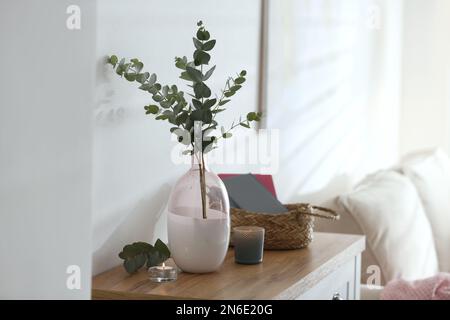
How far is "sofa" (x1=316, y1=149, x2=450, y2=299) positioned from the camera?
A: 112 inches

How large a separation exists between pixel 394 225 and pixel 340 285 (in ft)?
3.38

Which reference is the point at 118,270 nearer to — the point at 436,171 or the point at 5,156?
the point at 5,156

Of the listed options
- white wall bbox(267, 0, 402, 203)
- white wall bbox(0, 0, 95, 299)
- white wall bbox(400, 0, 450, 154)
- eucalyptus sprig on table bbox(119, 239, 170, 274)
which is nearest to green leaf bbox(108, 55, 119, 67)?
eucalyptus sprig on table bbox(119, 239, 170, 274)

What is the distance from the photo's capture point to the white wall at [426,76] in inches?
166

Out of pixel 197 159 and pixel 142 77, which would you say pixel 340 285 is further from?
pixel 142 77

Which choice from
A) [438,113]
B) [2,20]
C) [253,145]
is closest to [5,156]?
[2,20]

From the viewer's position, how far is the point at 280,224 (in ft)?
6.22

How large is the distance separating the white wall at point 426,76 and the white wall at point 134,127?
2382mm

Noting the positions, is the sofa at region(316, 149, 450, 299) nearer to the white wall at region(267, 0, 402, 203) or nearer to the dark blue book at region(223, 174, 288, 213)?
the white wall at region(267, 0, 402, 203)

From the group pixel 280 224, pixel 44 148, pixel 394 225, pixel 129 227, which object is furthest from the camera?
pixel 394 225

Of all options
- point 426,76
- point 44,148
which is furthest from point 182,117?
point 426,76

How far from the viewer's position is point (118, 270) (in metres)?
1.66

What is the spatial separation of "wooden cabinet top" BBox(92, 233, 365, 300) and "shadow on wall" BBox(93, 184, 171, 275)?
36 mm

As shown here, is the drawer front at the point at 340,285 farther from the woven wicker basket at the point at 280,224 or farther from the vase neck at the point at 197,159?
the vase neck at the point at 197,159
